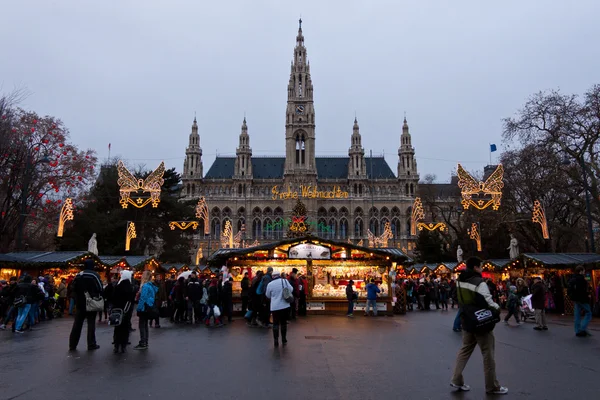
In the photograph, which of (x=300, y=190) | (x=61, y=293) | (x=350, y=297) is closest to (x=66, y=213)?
(x=61, y=293)

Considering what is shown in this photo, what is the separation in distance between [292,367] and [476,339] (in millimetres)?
2893

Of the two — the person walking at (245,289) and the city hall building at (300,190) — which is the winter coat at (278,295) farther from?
the city hall building at (300,190)

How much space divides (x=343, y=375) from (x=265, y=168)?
73478 millimetres

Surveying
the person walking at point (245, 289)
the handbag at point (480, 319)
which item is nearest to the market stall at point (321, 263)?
the person walking at point (245, 289)

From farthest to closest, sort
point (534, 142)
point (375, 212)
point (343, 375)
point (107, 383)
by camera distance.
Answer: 1. point (375, 212)
2. point (534, 142)
3. point (343, 375)
4. point (107, 383)

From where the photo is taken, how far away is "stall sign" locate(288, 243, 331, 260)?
18.8m

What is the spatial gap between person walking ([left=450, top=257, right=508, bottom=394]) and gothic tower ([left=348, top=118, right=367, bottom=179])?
225ft

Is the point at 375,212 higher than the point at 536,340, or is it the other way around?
the point at 375,212

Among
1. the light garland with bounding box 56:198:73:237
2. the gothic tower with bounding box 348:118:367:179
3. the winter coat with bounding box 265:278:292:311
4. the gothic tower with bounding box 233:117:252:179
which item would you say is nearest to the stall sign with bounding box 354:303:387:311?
the winter coat with bounding box 265:278:292:311

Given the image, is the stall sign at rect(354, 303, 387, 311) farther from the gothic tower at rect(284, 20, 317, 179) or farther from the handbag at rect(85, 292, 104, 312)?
the gothic tower at rect(284, 20, 317, 179)

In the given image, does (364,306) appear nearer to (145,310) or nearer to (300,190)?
(145,310)

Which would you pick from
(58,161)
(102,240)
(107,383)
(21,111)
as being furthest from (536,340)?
(102,240)

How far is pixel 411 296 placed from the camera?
966 inches

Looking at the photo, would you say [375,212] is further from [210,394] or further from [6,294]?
[210,394]
